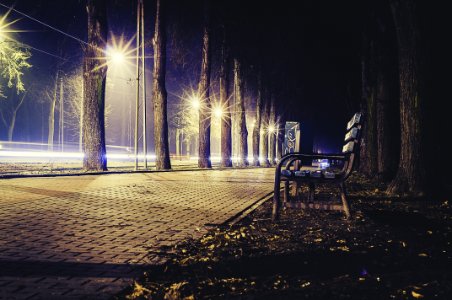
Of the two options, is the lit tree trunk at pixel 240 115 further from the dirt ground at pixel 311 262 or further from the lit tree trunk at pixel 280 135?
the dirt ground at pixel 311 262

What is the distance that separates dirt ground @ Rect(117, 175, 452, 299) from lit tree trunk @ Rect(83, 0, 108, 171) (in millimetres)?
10396

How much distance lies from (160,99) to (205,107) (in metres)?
3.87

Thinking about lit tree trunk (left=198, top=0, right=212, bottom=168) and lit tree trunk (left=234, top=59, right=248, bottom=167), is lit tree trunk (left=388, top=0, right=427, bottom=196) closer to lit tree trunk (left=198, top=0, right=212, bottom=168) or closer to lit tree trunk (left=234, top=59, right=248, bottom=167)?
lit tree trunk (left=198, top=0, right=212, bottom=168)

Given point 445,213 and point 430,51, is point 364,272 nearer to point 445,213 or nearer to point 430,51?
point 445,213

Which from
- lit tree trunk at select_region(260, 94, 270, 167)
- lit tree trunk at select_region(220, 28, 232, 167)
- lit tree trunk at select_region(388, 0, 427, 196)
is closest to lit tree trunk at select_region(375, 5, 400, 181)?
lit tree trunk at select_region(388, 0, 427, 196)

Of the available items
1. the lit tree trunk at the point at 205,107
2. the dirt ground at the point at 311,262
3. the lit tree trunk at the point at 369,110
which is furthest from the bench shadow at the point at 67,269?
the lit tree trunk at the point at 205,107

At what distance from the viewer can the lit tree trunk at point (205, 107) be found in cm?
2162

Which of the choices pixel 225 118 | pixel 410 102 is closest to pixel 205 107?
pixel 225 118

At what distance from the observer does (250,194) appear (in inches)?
355

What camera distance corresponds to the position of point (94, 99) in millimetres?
14047

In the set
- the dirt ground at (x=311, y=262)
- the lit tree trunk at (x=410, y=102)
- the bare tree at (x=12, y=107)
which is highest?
the bare tree at (x=12, y=107)

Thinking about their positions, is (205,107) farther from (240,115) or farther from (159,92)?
(240,115)

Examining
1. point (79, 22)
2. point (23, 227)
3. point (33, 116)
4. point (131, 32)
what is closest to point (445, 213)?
point (23, 227)

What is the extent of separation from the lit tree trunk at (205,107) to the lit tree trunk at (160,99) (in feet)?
11.0
